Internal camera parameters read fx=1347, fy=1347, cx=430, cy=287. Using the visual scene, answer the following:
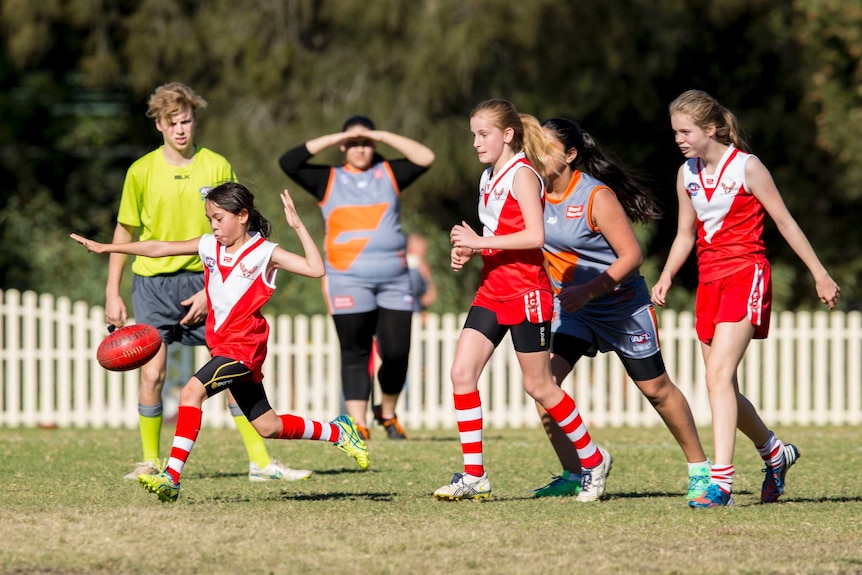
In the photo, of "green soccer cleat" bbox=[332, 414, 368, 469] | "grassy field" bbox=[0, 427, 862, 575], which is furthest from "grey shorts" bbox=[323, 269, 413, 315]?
"green soccer cleat" bbox=[332, 414, 368, 469]

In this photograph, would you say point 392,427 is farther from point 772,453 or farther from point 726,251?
point 726,251

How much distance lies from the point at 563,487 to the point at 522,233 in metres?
1.56

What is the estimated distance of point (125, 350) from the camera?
7070 millimetres

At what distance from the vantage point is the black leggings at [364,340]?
10531mm

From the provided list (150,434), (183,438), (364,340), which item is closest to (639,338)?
(183,438)

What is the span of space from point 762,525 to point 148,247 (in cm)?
355

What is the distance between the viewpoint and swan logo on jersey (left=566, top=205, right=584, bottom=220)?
6.98 metres

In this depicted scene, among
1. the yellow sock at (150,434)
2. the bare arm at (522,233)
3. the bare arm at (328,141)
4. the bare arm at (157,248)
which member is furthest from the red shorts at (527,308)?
the bare arm at (328,141)

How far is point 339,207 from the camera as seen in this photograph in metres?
10.5

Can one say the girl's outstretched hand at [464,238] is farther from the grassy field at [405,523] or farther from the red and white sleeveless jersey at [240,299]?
the grassy field at [405,523]

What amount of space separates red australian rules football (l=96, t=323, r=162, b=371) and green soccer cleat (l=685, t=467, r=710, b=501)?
2.90m

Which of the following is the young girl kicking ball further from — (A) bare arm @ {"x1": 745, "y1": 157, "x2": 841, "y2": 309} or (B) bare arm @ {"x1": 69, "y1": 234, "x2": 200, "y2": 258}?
(A) bare arm @ {"x1": 745, "y1": 157, "x2": 841, "y2": 309}

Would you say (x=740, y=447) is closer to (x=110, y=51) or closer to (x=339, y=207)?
(x=339, y=207)

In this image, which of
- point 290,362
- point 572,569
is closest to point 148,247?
point 572,569
